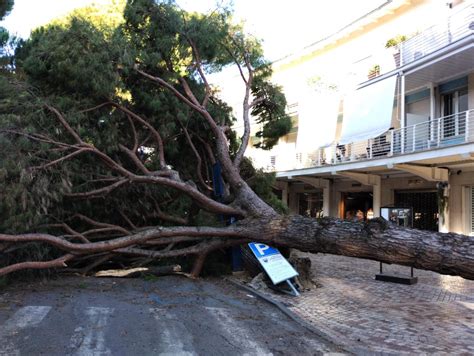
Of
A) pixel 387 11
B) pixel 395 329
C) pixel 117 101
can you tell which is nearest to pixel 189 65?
pixel 117 101

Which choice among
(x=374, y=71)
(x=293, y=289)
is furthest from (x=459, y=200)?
(x=293, y=289)

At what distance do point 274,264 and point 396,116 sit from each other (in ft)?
36.1

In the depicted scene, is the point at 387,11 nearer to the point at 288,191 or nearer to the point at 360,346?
the point at 288,191

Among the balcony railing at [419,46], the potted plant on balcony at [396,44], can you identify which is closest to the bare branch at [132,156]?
the balcony railing at [419,46]

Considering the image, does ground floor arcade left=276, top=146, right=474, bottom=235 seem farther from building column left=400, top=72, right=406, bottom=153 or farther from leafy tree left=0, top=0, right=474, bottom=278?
leafy tree left=0, top=0, right=474, bottom=278

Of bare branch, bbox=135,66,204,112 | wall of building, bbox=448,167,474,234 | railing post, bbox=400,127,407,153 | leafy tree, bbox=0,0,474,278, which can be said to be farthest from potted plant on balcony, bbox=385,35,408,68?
bare branch, bbox=135,66,204,112

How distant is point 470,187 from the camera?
1563 centimetres

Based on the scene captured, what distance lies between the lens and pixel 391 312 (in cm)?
752

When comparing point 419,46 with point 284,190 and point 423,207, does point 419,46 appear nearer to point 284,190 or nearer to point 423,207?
point 423,207

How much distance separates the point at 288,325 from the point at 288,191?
20271 millimetres

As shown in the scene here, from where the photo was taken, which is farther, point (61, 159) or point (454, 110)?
point (454, 110)

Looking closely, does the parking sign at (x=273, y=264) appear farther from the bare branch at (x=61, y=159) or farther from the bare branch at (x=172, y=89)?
the bare branch at (x=61, y=159)

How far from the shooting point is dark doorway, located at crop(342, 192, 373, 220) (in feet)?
70.0

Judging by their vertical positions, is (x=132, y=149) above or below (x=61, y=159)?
above
